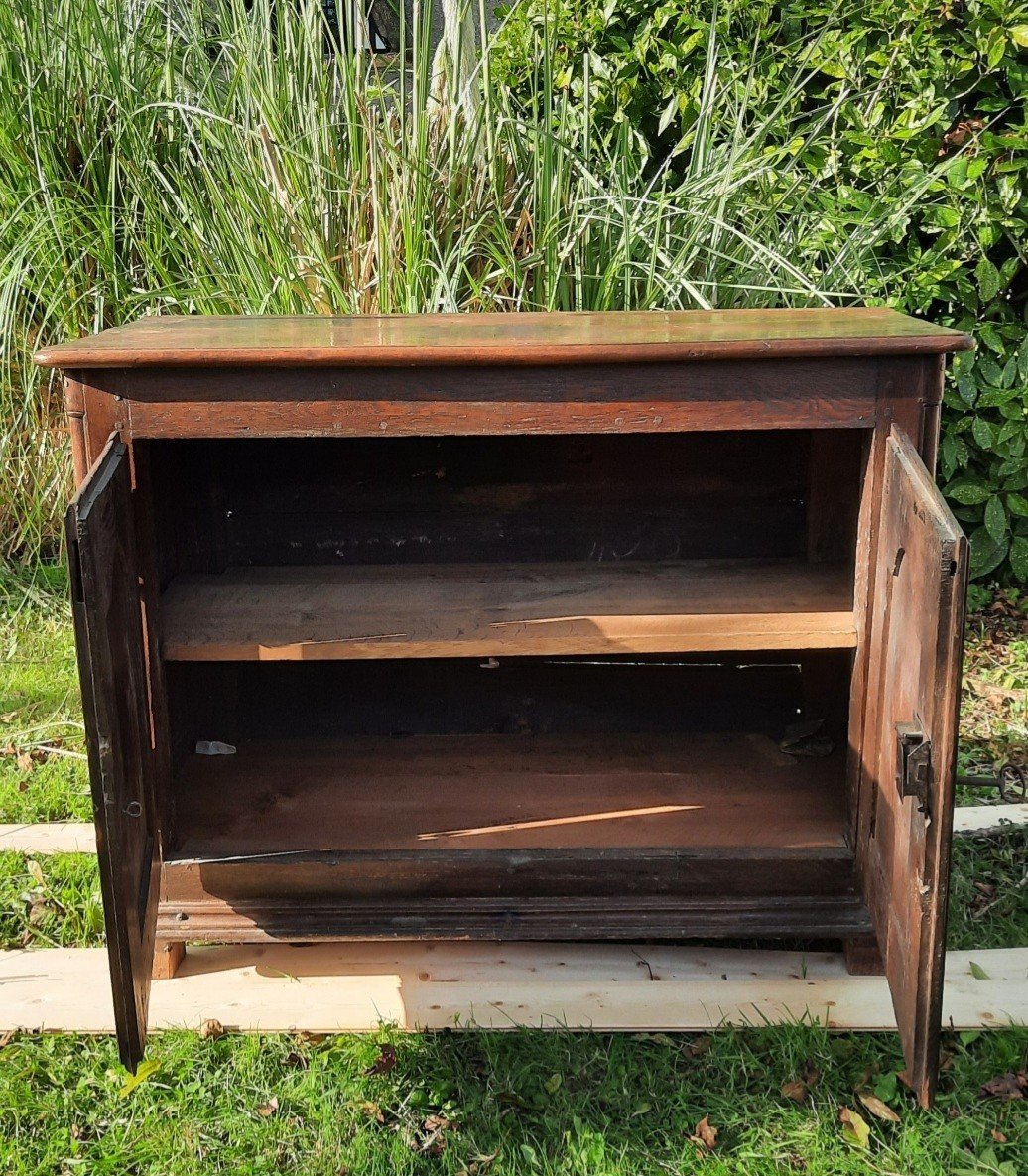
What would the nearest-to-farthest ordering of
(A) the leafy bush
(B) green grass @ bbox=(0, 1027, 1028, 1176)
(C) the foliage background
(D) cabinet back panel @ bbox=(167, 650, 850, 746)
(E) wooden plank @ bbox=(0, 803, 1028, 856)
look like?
(B) green grass @ bbox=(0, 1027, 1028, 1176), (E) wooden plank @ bbox=(0, 803, 1028, 856), (D) cabinet back panel @ bbox=(167, 650, 850, 746), (C) the foliage background, (A) the leafy bush

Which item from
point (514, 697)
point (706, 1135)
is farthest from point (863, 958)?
point (514, 697)

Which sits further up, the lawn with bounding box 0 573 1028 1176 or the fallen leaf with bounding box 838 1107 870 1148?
the fallen leaf with bounding box 838 1107 870 1148

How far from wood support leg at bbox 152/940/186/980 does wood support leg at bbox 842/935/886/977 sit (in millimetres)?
1216

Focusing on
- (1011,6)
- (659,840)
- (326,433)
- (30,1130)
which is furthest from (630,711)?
(1011,6)

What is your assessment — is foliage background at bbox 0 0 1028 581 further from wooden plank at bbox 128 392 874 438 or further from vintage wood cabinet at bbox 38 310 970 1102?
wooden plank at bbox 128 392 874 438


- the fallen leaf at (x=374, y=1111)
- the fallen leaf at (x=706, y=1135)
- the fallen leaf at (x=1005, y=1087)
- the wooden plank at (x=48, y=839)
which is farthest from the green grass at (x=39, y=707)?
the fallen leaf at (x=1005, y=1087)

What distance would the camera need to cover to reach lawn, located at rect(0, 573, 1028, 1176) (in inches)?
63.9

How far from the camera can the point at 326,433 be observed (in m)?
1.72

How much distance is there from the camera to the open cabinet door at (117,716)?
1453 mm

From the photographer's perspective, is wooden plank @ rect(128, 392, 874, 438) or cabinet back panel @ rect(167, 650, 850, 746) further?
cabinet back panel @ rect(167, 650, 850, 746)

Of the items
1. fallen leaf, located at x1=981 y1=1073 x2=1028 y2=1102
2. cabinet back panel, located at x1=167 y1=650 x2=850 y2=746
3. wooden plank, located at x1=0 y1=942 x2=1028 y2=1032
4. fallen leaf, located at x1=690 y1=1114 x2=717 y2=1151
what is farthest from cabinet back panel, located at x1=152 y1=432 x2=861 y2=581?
fallen leaf, located at x1=690 y1=1114 x2=717 y2=1151

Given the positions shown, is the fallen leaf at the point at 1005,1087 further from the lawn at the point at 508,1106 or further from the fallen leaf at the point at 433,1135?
the fallen leaf at the point at 433,1135

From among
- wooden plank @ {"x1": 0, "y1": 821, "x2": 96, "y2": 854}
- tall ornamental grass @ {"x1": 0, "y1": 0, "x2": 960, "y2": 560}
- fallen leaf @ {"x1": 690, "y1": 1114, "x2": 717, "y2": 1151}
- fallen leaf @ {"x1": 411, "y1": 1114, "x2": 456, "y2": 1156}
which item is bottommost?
wooden plank @ {"x1": 0, "y1": 821, "x2": 96, "y2": 854}

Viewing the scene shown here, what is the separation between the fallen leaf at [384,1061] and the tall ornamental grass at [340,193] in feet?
5.48
